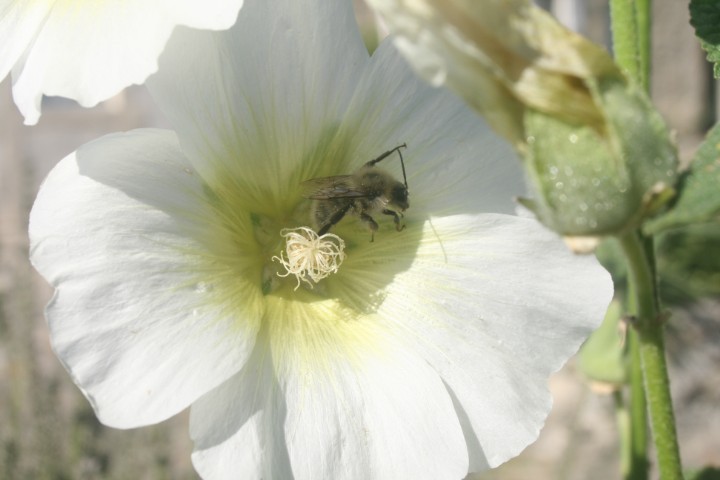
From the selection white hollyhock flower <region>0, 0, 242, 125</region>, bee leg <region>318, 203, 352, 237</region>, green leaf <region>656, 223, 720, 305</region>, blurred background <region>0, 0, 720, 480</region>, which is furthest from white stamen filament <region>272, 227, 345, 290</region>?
green leaf <region>656, 223, 720, 305</region>

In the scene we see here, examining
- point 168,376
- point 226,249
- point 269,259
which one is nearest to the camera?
point 168,376

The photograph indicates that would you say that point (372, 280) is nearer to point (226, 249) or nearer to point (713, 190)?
point (226, 249)

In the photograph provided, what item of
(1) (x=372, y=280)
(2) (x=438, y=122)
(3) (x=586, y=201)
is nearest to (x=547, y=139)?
(3) (x=586, y=201)

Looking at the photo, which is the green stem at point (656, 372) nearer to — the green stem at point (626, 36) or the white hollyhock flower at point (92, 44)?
the green stem at point (626, 36)

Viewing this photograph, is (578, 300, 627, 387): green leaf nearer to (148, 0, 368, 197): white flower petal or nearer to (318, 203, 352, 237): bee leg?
(318, 203, 352, 237): bee leg

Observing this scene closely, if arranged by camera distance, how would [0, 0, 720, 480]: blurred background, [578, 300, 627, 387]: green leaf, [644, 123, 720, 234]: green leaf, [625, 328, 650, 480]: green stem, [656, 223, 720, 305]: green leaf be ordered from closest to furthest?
1. [644, 123, 720, 234]: green leaf
2. [625, 328, 650, 480]: green stem
3. [578, 300, 627, 387]: green leaf
4. [0, 0, 720, 480]: blurred background
5. [656, 223, 720, 305]: green leaf
